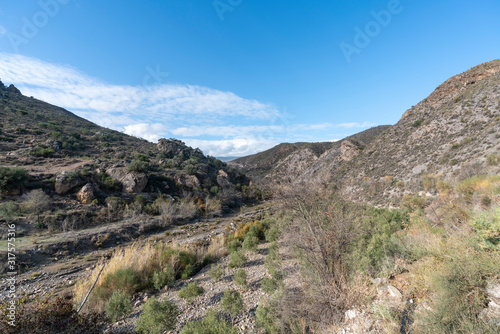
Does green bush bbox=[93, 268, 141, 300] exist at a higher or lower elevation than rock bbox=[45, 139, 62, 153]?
lower

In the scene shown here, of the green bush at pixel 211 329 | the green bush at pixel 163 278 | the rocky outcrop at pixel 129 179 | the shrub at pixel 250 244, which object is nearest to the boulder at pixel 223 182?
the rocky outcrop at pixel 129 179

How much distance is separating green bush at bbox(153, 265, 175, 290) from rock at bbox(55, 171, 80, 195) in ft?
45.2

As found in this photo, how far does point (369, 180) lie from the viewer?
19938 millimetres

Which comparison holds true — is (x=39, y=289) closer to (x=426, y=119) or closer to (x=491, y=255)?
(x=491, y=255)

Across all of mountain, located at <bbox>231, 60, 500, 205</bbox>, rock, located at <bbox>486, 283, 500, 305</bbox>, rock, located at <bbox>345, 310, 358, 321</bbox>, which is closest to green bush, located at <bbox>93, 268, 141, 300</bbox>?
mountain, located at <bbox>231, 60, 500, 205</bbox>

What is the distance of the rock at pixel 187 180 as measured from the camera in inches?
926

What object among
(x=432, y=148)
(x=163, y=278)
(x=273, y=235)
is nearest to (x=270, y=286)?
(x=163, y=278)

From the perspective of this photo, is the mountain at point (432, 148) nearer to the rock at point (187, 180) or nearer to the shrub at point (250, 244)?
the shrub at point (250, 244)

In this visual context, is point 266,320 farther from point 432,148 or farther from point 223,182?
point 223,182

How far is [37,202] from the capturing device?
12.0m

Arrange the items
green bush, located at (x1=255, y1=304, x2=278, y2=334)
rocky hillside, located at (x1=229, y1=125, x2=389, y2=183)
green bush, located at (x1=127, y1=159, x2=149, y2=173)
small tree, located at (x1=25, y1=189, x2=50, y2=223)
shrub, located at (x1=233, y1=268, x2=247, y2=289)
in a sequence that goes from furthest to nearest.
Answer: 1. rocky hillside, located at (x1=229, y1=125, x2=389, y2=183)
2. green bush, located at (x1=127, y1=159, x2=149, y2=173)
3. small tree, located at (x1=25, y1=189, x2=50, y2=223)
4. shrub, located at (x1=233, y1=268, x2=247, y2=289)
5. green bush, located at (x1=255, y1=304, x2=278, y2=334)

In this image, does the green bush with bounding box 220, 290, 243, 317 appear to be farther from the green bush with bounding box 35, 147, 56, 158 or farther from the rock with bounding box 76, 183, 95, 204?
the green bush with bounding box 35, 147, 56, 158

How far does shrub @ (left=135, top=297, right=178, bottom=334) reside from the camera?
12.1 feet

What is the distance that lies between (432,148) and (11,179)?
34128 mm
